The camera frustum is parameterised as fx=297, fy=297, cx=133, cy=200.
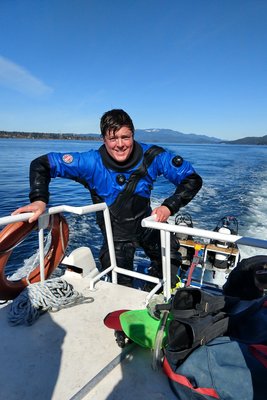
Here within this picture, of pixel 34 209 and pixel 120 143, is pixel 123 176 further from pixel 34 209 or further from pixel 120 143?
pixel 34 209

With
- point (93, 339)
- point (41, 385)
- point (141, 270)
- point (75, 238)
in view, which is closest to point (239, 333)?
point (93, 339)

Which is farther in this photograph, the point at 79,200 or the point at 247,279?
the point at 79,200

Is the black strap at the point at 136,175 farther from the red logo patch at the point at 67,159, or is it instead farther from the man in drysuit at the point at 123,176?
the red logo patch at the point at 67,159

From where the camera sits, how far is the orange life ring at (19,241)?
2.18 metres

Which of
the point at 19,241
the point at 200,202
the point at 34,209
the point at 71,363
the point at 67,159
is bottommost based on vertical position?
the point at 200,202

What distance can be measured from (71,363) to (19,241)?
962 millimetres

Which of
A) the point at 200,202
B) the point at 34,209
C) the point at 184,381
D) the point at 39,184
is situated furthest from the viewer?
the point at 200,202

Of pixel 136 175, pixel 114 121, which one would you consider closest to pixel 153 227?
pixel 136 175

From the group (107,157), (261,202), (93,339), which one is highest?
(107,157)

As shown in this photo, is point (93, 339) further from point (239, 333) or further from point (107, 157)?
point (107, 157)

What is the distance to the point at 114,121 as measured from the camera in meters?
2.50

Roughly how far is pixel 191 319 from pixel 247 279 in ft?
2.22

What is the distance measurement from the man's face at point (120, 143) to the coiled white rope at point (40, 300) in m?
1.18

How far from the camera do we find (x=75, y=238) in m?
7.09
